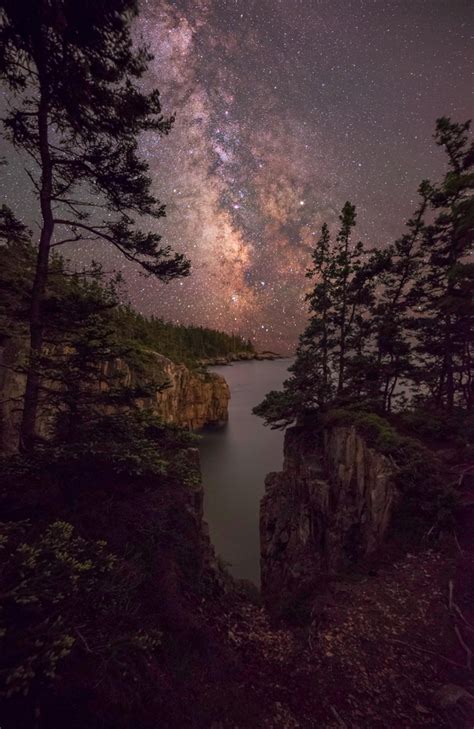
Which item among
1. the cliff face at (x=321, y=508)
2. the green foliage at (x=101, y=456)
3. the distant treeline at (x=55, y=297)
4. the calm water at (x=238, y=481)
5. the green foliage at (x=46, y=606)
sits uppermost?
the distant treeline at (x=55, y=297)

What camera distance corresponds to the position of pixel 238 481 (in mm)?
32781

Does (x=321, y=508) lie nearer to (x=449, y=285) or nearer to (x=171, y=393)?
(x=449, y=285)

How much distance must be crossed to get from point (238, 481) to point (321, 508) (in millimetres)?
20151

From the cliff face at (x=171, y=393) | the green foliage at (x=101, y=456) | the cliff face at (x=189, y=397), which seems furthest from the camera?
the cliff face at (x=189, y=397)

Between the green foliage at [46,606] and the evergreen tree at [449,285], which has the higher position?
the evergreen tree at [449,285]

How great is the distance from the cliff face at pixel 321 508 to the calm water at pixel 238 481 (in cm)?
714

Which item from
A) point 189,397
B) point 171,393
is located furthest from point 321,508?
point 189,397

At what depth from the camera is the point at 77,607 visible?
325 centimetres

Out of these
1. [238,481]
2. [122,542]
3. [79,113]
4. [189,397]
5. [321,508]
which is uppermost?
[79,113]

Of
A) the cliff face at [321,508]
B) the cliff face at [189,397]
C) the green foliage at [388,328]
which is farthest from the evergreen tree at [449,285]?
the cliff face at [189,397]

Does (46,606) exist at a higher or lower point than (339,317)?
lower

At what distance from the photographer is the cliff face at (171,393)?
13.9m

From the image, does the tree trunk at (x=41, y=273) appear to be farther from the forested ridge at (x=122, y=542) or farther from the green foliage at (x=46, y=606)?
the green foliage at (x=46, y=606)

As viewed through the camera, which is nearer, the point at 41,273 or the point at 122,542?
the point at 122,542
